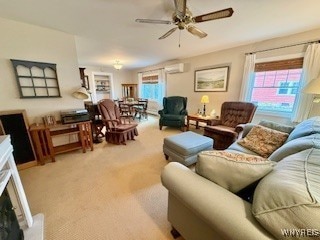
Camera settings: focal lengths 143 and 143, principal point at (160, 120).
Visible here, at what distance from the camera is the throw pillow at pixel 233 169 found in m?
0.90

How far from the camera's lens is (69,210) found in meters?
1.60

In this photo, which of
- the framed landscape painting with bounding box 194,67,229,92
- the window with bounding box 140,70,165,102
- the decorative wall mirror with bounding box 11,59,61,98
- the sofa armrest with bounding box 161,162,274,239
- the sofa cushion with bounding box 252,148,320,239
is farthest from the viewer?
the window with bounding box 140,70,165,102

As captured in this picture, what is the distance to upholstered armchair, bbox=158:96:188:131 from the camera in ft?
14.4

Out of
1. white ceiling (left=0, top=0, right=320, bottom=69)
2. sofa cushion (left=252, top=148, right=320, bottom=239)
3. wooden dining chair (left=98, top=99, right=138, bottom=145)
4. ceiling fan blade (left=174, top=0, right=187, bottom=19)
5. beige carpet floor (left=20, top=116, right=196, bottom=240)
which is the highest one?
white ceiling (left=0, top=0, right=320, bottom=69)

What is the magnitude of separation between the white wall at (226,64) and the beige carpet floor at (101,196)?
8.65 feet

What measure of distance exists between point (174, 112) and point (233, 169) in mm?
3904

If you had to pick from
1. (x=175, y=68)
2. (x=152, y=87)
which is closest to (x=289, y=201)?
(x=175, y=68)

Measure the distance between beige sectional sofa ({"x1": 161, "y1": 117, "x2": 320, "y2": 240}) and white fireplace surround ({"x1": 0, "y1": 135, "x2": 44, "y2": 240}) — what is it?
4.03ft

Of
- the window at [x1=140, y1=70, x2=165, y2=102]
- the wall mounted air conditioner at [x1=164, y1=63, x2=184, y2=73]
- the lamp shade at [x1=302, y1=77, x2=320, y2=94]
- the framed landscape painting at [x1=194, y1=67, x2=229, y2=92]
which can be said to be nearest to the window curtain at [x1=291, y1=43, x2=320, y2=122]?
the lamp shade at [x1=302, y1=77, x2=320, y2=94]

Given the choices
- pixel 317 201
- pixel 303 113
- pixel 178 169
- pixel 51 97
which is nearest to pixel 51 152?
pixel 51 97

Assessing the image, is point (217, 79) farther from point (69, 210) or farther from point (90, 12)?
point (69, 210)

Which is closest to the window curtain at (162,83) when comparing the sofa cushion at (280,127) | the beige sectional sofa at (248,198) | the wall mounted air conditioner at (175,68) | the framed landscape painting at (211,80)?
the wall mounted air conditioner at (175,68)

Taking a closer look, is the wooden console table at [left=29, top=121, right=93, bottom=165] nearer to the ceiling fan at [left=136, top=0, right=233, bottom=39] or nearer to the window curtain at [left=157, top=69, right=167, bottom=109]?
the ceiling fan at [left=136, top=0, right=233, bottom=39]

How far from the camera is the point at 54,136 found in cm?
269
